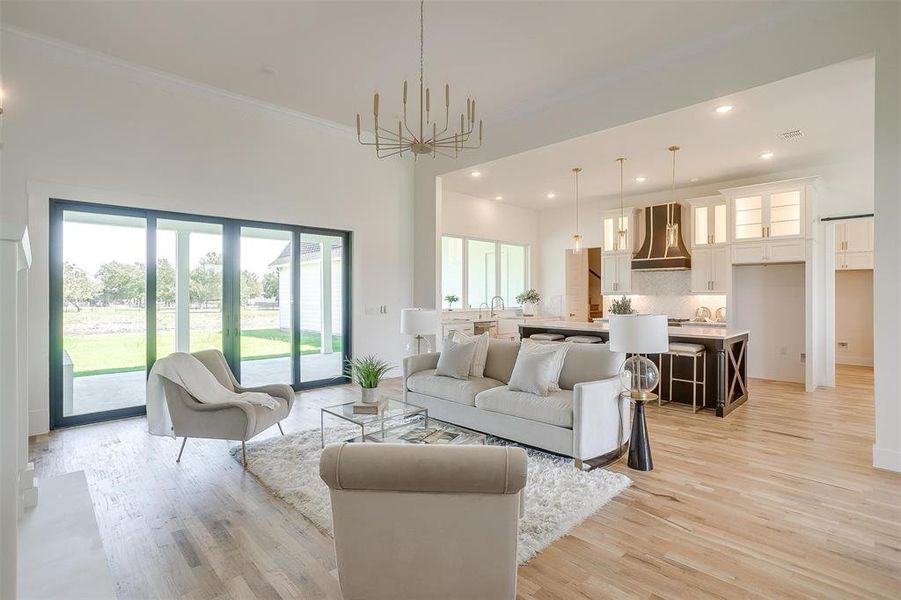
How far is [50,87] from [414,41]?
3.47 m

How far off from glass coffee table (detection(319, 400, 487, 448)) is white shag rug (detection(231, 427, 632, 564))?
34 cm

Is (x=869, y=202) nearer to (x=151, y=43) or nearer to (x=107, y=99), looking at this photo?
(x=151, y=43)

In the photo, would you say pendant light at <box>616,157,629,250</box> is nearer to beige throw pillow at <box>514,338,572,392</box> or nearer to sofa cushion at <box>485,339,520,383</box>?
sofa cushion at <box>485,339,520,383</box>

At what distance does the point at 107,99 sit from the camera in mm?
4461

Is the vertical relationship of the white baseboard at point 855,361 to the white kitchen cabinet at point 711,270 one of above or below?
below

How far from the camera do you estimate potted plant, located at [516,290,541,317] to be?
932cm

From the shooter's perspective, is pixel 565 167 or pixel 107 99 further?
pixel 565 167

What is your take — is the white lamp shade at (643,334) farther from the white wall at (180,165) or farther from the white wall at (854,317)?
the white wall at (854,317)

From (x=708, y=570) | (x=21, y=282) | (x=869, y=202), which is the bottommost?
(x=708, y=570)

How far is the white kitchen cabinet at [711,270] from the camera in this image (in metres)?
6.98

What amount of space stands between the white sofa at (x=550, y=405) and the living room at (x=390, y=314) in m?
0.03

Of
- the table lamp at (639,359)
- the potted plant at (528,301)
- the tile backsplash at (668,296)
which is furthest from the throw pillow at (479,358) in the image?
the potted plant at (528,301)

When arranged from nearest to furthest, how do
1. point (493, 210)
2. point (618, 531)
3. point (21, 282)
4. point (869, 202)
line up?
point (21, 282) → point (618, 531) → point (869, 202) → point (493, 210)

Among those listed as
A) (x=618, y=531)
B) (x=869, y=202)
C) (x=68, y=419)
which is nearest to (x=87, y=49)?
(x=68, y=419)
